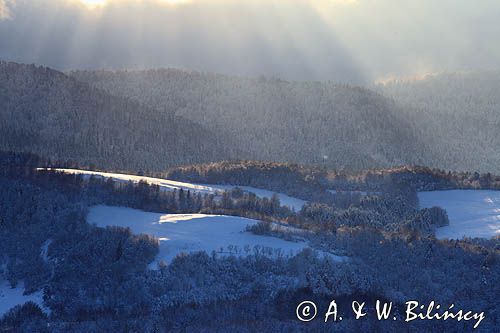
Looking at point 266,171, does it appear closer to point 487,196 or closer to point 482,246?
point 487,196

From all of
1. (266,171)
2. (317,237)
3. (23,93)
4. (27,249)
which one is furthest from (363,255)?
(23,93)

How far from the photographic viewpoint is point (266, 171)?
102750 mm

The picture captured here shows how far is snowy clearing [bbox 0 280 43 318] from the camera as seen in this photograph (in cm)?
6481

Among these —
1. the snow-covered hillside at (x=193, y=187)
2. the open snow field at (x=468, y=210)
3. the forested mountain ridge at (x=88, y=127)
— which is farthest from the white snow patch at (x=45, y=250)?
the forested mountain ridge at (x=88, y=127)

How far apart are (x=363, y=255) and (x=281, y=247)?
19.7ft

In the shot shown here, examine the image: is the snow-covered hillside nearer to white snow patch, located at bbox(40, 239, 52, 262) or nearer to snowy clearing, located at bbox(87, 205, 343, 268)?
snowy clearing, located at bbox(87, 205, 343, 268)

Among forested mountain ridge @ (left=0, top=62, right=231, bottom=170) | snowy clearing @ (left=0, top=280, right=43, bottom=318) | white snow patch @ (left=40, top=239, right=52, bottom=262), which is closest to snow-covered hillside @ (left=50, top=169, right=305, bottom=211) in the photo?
white snow patch @ (left=40, top=239, right=52, bottom=262)

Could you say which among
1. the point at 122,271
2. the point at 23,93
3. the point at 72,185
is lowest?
the point at 122,271

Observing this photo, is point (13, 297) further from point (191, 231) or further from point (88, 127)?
point (88, 127)

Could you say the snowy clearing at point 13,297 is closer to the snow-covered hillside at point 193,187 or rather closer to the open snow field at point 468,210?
the snow-covered hillside at point 193,187

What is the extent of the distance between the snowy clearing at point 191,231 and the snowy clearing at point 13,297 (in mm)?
7980

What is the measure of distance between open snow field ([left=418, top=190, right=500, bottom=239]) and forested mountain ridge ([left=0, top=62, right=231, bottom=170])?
188ft

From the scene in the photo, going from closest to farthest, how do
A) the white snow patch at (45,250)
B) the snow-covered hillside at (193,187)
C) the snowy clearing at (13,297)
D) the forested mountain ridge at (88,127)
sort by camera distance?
the snowy clearing at (13,297), the white snow patch at (45,250), the snow-covered hillside at (193,187), the forested mountain ridge at (88,127)

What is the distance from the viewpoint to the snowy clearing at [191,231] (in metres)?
70.2
